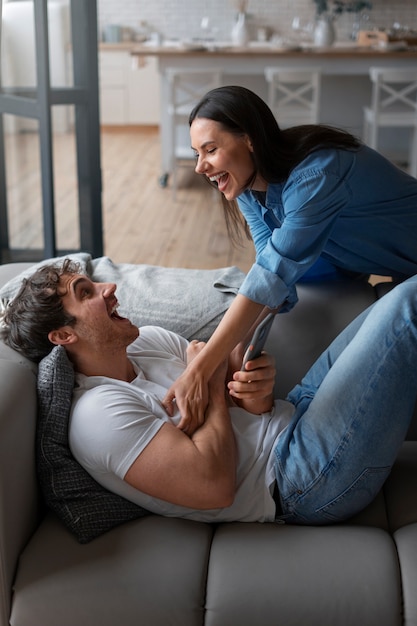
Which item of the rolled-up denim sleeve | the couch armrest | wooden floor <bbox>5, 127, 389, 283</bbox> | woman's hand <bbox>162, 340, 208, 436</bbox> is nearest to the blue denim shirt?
the rolled-up denim sleeve

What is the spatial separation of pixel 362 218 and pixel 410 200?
0.46ft

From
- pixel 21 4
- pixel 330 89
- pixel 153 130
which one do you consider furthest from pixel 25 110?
pixel 153 130

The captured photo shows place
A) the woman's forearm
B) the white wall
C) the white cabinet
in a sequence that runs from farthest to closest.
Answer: the white cabinet, the white wall, the woman's forearm

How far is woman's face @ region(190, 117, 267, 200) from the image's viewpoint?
5.99ft

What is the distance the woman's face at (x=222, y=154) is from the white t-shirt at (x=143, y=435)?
44 cm

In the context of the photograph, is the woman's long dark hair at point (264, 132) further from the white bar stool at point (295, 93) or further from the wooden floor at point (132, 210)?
the white bar stool at point (295, 93)

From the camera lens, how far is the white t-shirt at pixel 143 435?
1.61 metres

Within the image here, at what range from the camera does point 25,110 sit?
3486 millimetres

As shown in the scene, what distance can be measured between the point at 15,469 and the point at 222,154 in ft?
2.56

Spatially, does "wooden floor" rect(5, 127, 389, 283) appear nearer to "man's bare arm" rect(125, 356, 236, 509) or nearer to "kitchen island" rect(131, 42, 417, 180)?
"kitchen island" rect(131, 42, 417, 180)

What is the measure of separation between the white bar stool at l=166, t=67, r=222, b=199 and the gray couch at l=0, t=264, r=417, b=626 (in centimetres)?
412

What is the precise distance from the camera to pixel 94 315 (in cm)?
178

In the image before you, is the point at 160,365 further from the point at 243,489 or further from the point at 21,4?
the point at 21,4

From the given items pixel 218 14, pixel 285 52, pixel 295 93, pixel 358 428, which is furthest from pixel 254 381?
pixel 218 14
